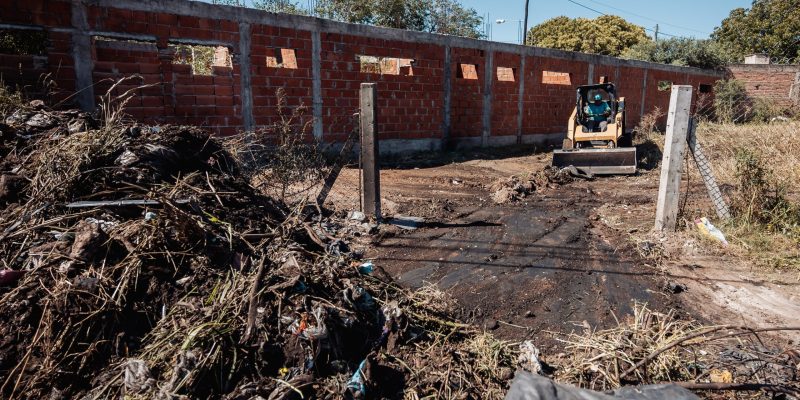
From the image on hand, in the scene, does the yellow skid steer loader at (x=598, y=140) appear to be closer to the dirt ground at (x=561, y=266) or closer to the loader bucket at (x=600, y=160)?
the loader bucket at (x=600, y=160)

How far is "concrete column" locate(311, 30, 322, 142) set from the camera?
31.9ft

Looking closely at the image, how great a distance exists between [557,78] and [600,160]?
7.67 metres

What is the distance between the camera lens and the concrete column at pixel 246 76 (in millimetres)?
8672

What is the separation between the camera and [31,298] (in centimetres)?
279

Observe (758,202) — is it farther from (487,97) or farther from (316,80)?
(487,97)

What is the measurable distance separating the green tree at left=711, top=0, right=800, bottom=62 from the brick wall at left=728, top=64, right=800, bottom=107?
381 centimetres

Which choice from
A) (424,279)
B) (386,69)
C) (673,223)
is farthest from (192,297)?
(386,69)

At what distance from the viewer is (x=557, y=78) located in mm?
16656

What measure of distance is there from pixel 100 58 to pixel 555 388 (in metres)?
8.14

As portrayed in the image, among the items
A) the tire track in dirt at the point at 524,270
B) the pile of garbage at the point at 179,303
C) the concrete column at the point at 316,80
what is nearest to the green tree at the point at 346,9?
the concrete column at the point at 316,80

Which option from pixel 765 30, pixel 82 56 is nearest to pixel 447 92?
pixel 82 56

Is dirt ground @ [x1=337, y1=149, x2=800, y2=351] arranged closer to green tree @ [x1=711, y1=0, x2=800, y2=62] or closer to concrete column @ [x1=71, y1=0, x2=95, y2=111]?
concrete column @ [x1=71, y1=0, x2=95, y2=111]

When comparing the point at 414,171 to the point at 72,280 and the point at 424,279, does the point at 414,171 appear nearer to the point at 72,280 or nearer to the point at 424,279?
the point at 424,279

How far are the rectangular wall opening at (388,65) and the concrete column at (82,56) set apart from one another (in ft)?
16.7
